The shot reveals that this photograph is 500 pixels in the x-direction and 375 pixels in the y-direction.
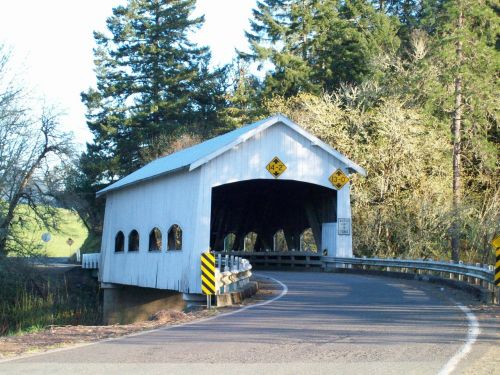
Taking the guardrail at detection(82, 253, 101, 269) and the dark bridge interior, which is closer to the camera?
the dark bridge interior

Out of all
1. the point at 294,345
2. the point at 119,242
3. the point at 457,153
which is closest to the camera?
the point at 294,345

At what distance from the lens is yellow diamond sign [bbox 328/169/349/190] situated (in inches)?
861

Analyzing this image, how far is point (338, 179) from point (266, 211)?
9182 millimetres

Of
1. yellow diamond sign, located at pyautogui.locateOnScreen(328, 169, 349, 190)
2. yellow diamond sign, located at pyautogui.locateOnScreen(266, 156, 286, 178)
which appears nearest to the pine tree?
yellow diamond sign, located at pyautogui.locateOnScreen(328, 169, 349, 190)

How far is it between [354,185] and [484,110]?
5902 millimetres

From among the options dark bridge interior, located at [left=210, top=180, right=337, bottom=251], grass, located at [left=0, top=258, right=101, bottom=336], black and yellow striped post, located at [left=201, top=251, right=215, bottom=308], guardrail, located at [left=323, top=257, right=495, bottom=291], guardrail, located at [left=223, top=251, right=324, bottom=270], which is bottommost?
grass, located at [left=0, top=258, right=101, bottom=336]

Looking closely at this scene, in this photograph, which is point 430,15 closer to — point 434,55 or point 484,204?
point 434,55

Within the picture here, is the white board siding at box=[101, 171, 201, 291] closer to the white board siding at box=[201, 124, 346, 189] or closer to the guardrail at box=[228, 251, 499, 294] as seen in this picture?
the white board siding at box=[201, 124, 346, 189]

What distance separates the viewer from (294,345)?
8.86 meters

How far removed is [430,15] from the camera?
30422mm

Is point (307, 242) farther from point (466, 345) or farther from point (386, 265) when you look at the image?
point (466, 345)

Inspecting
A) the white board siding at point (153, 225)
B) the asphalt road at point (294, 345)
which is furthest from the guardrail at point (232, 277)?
the asphalt road at point (294, 345)

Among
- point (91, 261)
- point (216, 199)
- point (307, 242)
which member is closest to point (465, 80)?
point (216, 199)

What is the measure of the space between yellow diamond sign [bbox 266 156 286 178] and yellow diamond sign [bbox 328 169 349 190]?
1851 mm
